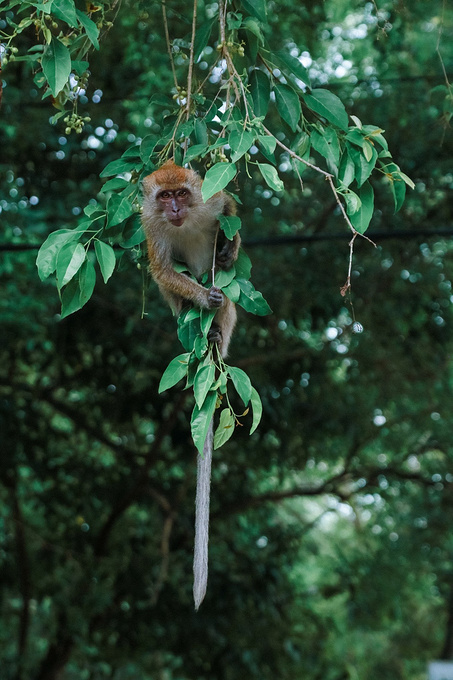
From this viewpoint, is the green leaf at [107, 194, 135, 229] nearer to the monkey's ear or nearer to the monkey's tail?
the monkey's ear

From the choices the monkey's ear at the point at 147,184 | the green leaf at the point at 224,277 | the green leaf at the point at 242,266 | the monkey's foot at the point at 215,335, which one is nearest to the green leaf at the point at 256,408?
the green leaf at the point at 224,277

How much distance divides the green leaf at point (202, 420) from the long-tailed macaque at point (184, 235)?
48cm

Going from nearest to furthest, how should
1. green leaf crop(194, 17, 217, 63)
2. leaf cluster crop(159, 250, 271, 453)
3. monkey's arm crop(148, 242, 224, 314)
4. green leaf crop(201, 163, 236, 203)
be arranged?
1. green leaf crop(201, 163, 236, 203)
2. leaf cluster crop(159, 250, 271, 453)
3. green leaf crop(194, 17, 217, 63)
4. monkey's arm crop(148, 242, 224, 314)

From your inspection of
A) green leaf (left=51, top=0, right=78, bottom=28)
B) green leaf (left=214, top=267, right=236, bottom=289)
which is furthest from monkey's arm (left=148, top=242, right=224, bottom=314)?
green leaf (left=51, top=0, right=78, bottom=28)

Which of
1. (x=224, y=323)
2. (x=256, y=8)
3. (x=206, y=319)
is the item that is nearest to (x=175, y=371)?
(x=206, y=319)

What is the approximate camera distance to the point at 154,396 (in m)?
7.04

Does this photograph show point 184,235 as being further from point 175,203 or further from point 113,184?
point 113,184

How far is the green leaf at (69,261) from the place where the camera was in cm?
Answer: 231

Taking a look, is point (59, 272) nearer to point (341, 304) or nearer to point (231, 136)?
point (231, 136)

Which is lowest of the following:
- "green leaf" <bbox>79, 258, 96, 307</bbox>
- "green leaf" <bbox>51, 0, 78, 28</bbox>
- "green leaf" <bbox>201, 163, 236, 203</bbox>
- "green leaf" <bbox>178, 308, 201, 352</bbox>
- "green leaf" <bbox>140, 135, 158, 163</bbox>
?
"green leaf" <bbox>178, 308, 201, 352</bbox>

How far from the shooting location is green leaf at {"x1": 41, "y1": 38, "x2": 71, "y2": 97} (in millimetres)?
2424

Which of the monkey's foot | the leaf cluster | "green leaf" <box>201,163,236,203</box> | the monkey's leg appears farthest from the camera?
the monkey's leg

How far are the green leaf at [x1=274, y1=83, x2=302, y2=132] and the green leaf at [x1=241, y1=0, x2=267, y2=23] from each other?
0.20m

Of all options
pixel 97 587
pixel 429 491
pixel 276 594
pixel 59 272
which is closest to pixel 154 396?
pixel 97 587
